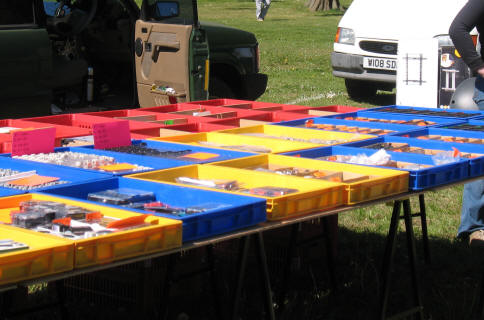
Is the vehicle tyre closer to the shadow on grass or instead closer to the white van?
the white van

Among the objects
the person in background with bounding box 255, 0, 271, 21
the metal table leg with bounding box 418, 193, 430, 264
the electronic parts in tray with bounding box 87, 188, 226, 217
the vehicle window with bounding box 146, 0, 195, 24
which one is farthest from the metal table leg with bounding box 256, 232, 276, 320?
the person in background with bounding box 255, 0, 271, 21

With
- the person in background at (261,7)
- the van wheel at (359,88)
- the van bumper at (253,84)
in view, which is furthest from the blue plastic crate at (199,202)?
the person in background at (261,7)

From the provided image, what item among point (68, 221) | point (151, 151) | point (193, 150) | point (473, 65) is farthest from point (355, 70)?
point (68, 221)

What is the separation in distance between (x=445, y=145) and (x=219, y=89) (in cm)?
471

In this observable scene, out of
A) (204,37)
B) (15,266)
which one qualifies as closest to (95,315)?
(15,266)

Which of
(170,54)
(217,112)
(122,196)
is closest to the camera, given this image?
(122,196)

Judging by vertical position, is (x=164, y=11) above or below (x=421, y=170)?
above

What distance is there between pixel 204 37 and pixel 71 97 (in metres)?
1.69

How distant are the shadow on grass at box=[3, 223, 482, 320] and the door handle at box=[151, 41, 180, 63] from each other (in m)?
2.78

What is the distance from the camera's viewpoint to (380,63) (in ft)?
35.7

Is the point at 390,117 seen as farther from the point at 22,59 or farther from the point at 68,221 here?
the point at 22,59

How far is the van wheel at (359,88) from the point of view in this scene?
38.8 ft

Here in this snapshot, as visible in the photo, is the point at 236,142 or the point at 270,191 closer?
the point at 270,191

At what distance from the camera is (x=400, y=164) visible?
3.58 m
